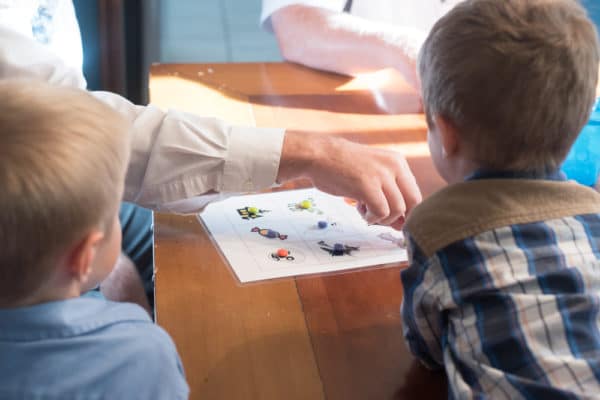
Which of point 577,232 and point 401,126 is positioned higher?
point 577,232

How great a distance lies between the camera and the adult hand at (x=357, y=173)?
3.22ft

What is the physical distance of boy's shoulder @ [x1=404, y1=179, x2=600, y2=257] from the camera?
0.71m

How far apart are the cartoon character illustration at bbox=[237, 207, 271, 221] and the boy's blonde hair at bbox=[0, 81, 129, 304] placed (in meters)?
0.42

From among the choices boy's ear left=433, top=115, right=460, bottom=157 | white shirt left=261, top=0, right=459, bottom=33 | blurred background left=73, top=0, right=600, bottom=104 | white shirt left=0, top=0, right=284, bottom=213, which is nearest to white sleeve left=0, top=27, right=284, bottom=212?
white shirt left=0, top=0, right=284, bottom=213

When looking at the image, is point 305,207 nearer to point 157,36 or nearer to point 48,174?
point 48,174

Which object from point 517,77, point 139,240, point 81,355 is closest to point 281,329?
point 81,355

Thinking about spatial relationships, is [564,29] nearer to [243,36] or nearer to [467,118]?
[467,118]

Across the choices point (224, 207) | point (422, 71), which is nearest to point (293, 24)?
point (224, 207)

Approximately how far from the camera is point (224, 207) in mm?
1074

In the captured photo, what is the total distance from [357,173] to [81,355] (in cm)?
49

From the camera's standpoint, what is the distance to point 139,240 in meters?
1.41

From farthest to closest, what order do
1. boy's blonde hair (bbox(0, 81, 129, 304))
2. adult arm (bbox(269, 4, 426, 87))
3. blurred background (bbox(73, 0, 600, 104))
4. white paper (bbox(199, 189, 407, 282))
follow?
blurred background (bbox(73, 0, 600, 104)) < adult arm (bbox(269, 4, 426, 87)) < white paper (bbox(199, 189, 407, 282)) < boy's blonde hair (bbox(0, 81, 129, 304))

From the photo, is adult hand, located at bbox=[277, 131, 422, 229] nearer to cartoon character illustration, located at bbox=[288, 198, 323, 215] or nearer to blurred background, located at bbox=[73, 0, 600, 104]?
cartoon character illustration, located at bbox=[288, 198, 323, 215]

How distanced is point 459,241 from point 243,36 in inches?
70.3
